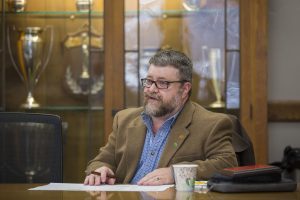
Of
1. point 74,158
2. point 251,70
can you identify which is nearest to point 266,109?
point 251,70

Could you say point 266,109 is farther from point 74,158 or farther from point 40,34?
point 40,34

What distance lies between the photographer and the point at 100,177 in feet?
9.22

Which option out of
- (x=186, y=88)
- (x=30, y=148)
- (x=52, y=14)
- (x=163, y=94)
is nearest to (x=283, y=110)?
(x=186, y=88)

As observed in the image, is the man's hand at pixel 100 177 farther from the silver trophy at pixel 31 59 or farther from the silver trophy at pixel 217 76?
the silver trophy at pixel 31 59

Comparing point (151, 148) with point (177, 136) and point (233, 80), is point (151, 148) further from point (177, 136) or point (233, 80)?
point (233, 80)

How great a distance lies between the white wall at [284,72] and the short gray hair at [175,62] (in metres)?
1.49

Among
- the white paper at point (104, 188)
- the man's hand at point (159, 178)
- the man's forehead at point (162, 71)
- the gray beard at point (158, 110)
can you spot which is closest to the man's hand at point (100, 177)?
the white paper at point (104, 188)

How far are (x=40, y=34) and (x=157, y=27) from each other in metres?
0.85

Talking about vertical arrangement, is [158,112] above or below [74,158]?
above

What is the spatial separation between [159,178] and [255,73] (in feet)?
6.39

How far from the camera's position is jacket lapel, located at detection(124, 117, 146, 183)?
3104 millimetres

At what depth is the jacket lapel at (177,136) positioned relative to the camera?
303 cm

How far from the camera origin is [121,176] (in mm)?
3158

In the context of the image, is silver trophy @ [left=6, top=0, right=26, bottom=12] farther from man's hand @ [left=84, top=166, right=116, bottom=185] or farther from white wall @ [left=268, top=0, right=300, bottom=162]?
man's hand @ [left=84, top=166, right=116, bottom=185]
